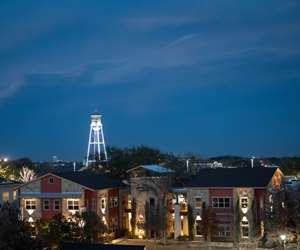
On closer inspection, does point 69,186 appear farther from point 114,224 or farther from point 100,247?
point 100,247

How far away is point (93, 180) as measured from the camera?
159 feet

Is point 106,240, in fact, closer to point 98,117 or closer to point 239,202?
point 239,202

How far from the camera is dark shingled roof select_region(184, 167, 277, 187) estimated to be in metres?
44.1

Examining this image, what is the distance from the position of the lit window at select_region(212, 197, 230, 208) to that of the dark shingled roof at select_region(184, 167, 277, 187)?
1118mm

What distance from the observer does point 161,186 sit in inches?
1845

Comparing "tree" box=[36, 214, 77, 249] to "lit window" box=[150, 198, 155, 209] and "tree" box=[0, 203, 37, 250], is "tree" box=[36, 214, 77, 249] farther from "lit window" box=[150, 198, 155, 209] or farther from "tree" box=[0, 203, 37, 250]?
"lit window" box=[150, 198, 155, 209]

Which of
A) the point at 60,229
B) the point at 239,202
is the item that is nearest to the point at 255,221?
the point at 239,202

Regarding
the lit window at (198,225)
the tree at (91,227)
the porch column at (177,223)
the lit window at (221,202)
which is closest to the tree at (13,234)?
the tree at (91,227)

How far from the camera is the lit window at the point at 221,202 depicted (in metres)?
44.5

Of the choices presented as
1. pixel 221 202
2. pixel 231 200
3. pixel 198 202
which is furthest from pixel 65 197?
pixel 231 200

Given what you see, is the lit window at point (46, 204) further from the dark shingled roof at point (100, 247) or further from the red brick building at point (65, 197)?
the dark shingled roof at point (100, 247)

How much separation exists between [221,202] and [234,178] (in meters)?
2.33

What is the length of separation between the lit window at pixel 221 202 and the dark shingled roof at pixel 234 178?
1118mm

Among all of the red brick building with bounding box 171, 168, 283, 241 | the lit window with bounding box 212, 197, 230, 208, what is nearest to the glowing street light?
the red brick building with bounding box 171, 168, 283, 241
